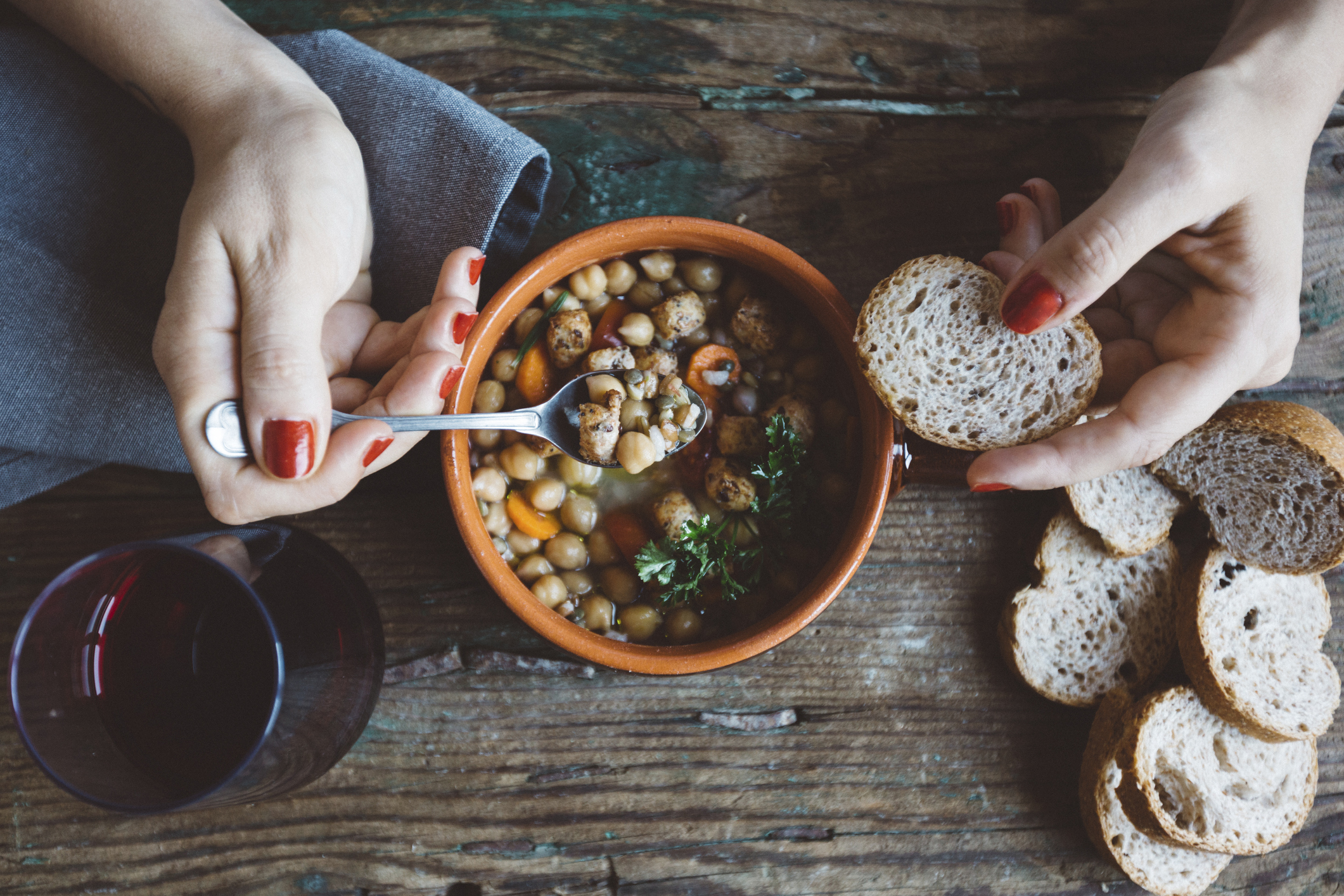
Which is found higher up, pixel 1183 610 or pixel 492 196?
pixel 492 196

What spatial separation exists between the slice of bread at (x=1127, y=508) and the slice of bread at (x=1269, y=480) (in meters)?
0.03

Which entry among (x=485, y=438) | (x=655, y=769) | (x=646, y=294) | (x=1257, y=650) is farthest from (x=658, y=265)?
(x=1257, y=650)

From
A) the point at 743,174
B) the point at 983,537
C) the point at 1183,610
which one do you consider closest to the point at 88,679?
the point at 743,174

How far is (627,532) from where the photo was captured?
1.28m

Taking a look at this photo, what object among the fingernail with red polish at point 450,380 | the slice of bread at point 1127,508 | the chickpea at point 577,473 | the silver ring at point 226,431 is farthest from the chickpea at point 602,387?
the slice of bread at point 1127,508

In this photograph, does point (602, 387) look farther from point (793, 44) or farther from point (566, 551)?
point (793, 44)

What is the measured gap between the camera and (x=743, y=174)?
136cm

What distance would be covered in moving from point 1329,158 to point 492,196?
150 centimetres

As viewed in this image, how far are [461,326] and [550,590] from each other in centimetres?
45

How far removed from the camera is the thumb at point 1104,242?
0.98m

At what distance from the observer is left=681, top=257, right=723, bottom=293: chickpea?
127 centimetres

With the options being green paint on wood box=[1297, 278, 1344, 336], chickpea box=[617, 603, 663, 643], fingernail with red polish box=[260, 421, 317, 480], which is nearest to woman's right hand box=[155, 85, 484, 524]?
fingernail with red polish box=[260, 421, 317, 480]

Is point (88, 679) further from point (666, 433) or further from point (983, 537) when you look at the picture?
point (983, 537)

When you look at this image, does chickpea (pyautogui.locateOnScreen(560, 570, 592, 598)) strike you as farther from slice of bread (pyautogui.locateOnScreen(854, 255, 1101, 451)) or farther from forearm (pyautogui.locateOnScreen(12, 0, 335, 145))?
forearm (pyautogui.locateOnScreen(12, 0, 335, 145))
